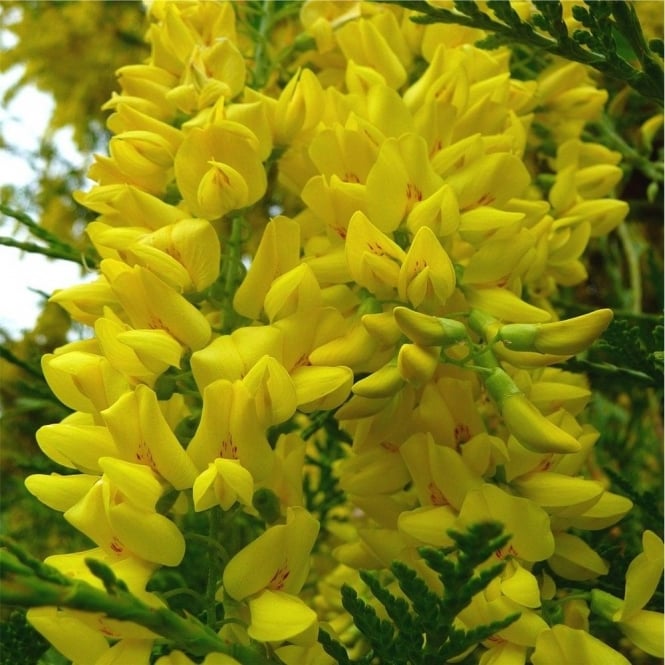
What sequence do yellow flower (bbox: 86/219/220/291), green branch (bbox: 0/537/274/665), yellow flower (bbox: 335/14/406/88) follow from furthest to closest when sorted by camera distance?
yellow flower (bbox: 335/14/406/88), yellow flower (bbox: 86/219/220/291), green branch (bbox: 0/537/274/665)

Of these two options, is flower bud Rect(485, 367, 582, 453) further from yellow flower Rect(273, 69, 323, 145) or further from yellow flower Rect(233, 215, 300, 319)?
yellow flower Rect(273, 69, 323, 145)

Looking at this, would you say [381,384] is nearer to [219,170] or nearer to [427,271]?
[427,271]

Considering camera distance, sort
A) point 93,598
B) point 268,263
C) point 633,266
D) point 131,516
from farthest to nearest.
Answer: point 633,266
point 268,263
point 131,516
point 93,598

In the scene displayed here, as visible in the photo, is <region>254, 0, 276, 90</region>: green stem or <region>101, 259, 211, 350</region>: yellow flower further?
<region>254, 0, 276, 90</region>: green stem

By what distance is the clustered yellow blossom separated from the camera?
52 centimetres

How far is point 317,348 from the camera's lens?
23.2 inches

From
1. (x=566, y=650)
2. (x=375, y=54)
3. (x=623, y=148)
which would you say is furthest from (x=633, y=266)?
(x=566, y=650)

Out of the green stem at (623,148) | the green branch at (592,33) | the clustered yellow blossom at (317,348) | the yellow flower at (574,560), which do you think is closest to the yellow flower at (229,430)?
the clustered yellow blossom at (317,348)

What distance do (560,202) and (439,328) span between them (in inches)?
12.6

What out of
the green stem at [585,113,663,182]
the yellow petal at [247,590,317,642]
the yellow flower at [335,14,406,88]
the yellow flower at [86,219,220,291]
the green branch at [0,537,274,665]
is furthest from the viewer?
the green stem at [585,113,663,182]

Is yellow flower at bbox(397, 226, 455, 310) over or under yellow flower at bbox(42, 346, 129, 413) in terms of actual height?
over

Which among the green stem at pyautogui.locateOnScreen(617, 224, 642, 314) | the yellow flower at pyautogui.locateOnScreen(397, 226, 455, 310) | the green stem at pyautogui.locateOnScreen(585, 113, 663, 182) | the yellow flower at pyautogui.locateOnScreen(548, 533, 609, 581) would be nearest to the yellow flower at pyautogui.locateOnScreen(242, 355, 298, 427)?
the yellow flower at pyautogui.locateOnScreen(397, 226, 455, 310)

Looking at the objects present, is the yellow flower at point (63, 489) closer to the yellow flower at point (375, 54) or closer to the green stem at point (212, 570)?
the green stem at point (212, 570)

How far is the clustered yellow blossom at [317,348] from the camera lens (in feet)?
1.72
